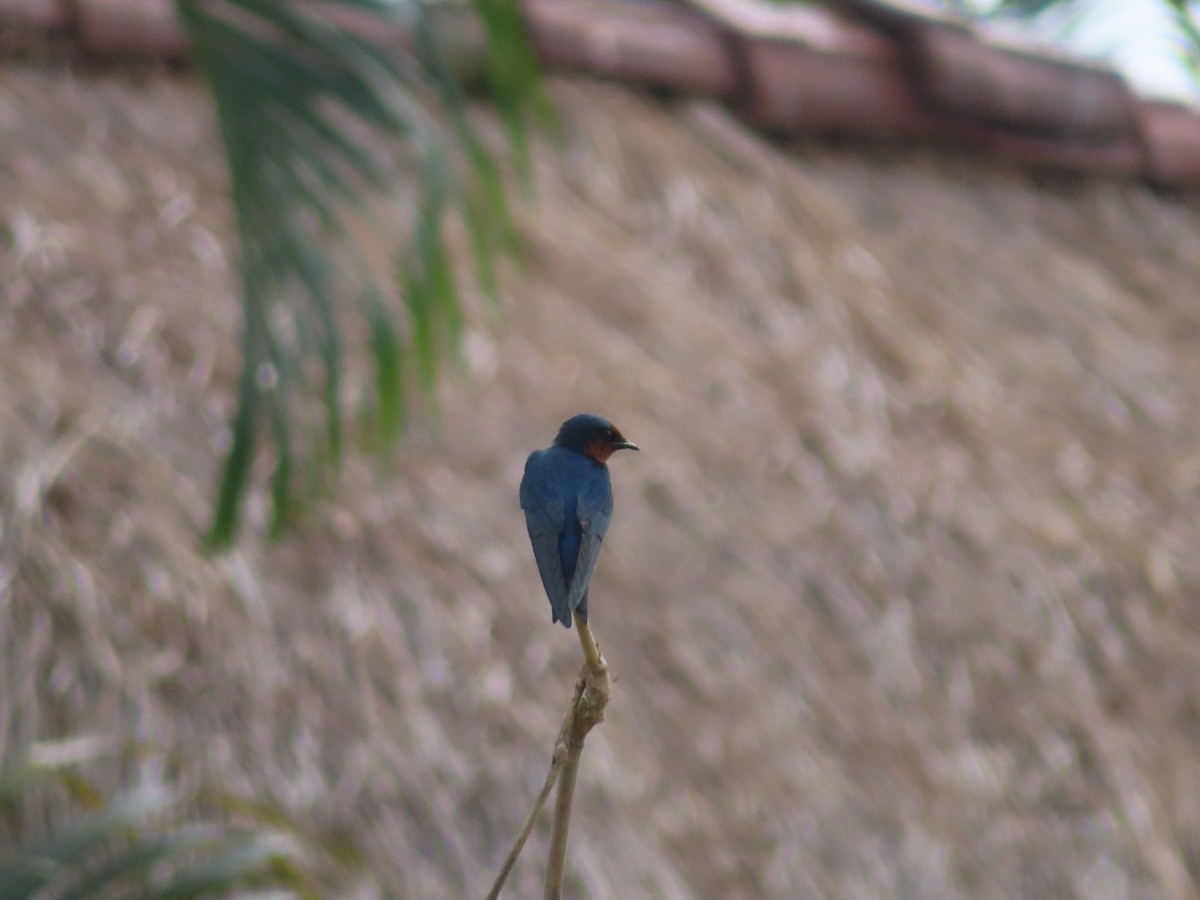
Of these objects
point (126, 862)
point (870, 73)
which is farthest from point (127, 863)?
point (870, 73)

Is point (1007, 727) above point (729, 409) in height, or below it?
below

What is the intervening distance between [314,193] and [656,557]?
108 centimetres

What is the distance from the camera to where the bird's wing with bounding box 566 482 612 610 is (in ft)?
Result: 1.15

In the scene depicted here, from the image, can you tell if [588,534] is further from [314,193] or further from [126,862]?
[314,193]

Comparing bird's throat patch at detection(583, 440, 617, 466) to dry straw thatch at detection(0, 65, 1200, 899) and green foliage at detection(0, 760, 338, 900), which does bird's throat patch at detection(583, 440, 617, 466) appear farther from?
dry straw thatch at detection(0, 65, 1200, 899)

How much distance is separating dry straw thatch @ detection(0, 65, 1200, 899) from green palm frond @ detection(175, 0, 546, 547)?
2.27 feet

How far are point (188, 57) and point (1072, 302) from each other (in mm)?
1743

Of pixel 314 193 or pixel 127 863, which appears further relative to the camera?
pixel 314 193

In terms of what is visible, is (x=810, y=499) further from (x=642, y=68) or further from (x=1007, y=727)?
(x=642, y=68)

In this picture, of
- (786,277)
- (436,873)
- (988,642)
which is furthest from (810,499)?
(436,873)

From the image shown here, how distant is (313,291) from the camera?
919 mm

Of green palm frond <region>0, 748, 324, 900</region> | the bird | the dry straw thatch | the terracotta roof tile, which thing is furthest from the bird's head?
the terracotta roof tile

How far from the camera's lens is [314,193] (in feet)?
3.26

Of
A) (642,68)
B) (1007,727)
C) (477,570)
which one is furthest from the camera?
(642,68)
